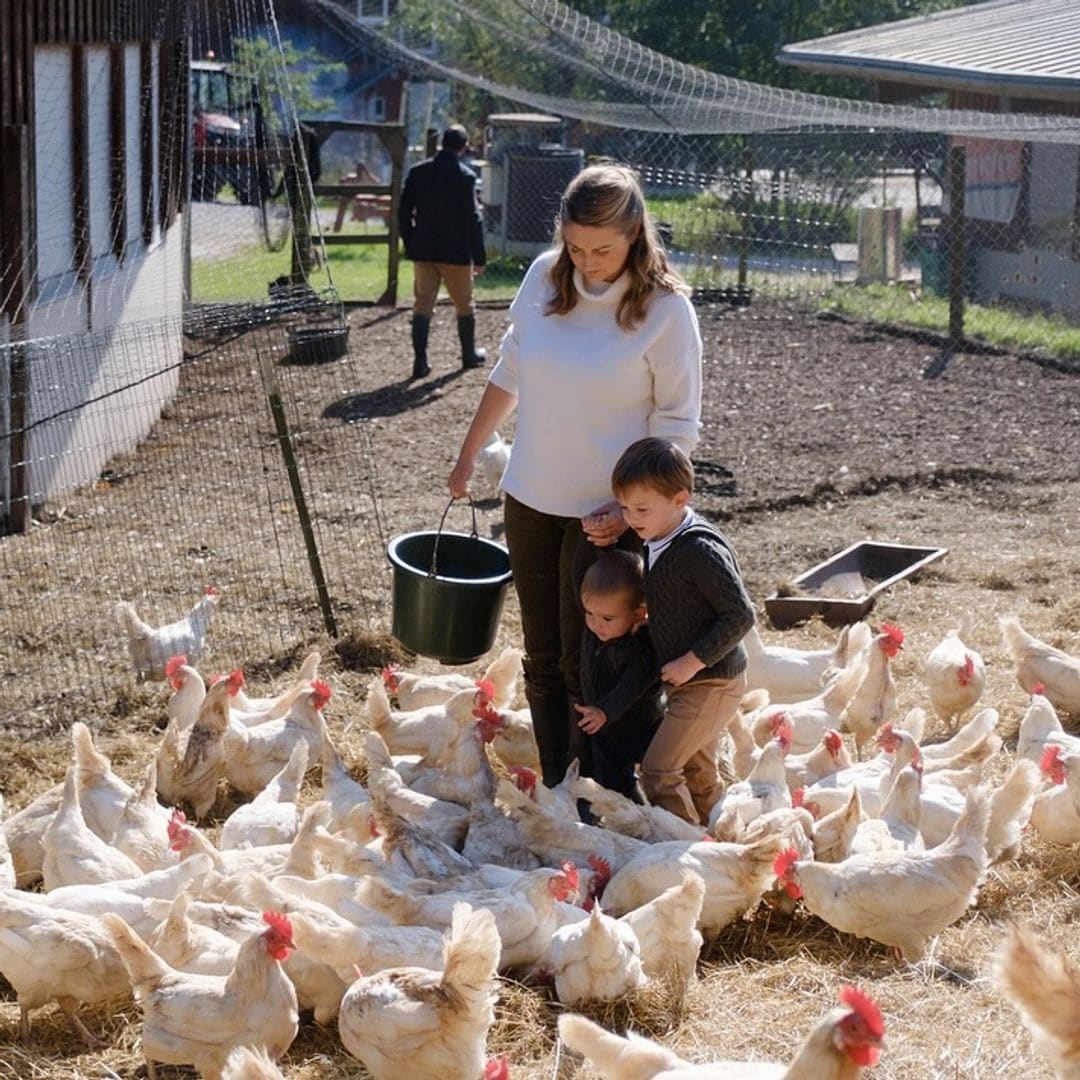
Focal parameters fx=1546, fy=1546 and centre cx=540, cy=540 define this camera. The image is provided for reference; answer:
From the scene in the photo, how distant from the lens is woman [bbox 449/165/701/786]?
13.6ft

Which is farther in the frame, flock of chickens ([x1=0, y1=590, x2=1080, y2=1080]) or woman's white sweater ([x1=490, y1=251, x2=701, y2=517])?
woman's white sweater ([x1=490, y1=251, x2=701, y2=517])

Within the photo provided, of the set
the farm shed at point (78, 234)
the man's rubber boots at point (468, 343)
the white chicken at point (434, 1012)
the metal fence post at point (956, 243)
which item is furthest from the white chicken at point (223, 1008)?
the metal fence post at point (956, 243)

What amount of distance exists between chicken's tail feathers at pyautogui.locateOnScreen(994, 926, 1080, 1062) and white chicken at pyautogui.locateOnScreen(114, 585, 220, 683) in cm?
413

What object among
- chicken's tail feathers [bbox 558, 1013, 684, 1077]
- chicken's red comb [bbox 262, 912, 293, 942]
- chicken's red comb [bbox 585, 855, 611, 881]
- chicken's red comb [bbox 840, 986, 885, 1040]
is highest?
chicken's red comb [bbox 840, 986, 885, 1040]

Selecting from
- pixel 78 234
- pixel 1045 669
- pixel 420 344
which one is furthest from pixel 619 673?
pixel 420 344

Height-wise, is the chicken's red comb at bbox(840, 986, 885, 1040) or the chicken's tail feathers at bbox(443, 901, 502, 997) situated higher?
the chicken's red comb at bbox(840, 986, 885, 1040)

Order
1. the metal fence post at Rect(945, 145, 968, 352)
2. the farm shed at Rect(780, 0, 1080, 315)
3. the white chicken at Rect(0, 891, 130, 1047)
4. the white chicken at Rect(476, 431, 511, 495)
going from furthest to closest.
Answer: the farm shed at Rect(780, 0, 1080, 315) < the metal fence post at Rect(945, 145, 968, 352) < the white chicken at Rect(476, 431, 511, 495) < the white chicken at Rect(0, 891, 130, 1047)

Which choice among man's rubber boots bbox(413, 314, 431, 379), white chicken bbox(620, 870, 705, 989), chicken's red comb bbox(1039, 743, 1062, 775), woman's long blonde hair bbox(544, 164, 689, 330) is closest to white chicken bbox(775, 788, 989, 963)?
white chicken bbox(620, 870, 705, 989)

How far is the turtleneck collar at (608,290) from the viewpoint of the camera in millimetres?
4227

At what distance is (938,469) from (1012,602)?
A: 246 cm

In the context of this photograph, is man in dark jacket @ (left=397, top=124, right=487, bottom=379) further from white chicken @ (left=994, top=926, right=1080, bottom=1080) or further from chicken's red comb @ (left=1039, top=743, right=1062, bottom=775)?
white chicken @ (left=994, top=926, right=1080, bottom=1080)

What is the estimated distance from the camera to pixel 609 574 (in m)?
4.34

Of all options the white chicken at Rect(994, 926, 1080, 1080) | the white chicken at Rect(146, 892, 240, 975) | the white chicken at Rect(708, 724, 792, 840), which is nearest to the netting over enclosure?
the white chicken at Rect(146, 892, 240, 975)

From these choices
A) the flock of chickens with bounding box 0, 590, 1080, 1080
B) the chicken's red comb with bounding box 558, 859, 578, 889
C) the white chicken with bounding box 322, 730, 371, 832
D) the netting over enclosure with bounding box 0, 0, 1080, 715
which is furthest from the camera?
the netting over enclosure with bounding box 0, 0, 1080, 715
